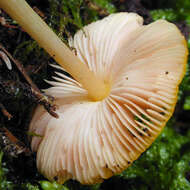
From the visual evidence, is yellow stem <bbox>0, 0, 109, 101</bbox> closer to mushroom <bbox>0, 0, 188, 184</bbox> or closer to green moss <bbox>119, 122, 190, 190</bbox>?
mushroom <bbox>0, 0, 188, 184</bbox>

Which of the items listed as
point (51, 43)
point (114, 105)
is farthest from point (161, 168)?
point (51, 43)

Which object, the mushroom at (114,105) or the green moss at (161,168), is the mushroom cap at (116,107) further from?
the green moss at (161,168)

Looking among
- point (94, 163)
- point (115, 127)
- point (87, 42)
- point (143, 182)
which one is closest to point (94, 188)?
point (143, 182)

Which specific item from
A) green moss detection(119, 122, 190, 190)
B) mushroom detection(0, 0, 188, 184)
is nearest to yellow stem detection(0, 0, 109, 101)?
mushroom detection(0, 0, 188, 184)

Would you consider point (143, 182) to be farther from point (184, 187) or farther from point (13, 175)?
point (13, 175)

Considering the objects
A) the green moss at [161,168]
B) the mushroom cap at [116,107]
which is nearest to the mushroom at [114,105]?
the mushroom cap at [116,107]

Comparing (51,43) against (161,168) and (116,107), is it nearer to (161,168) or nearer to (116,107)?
(116,107)
